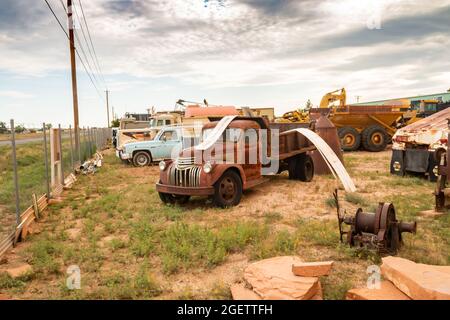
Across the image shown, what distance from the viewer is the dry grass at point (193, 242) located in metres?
4.19

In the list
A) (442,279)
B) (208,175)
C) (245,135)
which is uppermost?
(245,135)

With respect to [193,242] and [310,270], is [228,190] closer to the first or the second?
[193,242]

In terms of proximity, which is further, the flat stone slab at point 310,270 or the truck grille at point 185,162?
the truck grille at point 185,162

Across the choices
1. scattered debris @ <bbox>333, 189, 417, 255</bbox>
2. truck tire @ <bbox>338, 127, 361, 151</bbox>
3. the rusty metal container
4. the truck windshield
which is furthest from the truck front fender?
truck tire @ <bbox>338, 127, 361, 151</bbox>

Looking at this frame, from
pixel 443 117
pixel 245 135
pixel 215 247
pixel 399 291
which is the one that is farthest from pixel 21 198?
pixel 443 117

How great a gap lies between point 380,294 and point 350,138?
16.4 meters

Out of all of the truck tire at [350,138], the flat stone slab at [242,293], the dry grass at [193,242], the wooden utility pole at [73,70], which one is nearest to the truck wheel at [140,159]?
the wooden utility pole at [73,70]

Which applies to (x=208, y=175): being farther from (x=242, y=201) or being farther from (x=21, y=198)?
(x=21, y=198)

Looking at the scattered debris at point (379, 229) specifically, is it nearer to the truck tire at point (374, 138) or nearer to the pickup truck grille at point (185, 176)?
the pickup truck grille at point (185, 176)

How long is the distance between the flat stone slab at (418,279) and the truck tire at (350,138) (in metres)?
15.6

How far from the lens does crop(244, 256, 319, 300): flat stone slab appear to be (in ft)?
11.3

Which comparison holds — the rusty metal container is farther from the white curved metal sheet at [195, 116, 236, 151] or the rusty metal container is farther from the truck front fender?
the truck front fender
